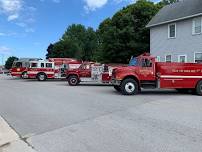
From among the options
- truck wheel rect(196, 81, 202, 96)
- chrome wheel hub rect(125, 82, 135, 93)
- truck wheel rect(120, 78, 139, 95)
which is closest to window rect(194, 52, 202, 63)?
truck wheel rect(196, 81, 202, 96)

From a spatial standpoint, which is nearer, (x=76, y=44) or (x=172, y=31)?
(x=172, y=31)

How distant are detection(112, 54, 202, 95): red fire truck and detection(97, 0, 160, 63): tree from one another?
24.3 m

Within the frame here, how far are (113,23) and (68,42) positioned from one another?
1983 inches

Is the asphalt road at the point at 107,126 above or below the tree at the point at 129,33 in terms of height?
below

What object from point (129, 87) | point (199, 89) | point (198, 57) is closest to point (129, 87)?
point (129, 87)

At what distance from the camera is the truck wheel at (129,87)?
763 inches

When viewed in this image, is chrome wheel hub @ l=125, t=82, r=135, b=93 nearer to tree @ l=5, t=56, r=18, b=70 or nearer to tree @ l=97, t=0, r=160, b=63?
tree @ l=97, t=0, r=160, b=63

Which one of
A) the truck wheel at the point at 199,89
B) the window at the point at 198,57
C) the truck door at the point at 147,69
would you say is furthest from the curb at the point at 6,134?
the window at the point at 198,57

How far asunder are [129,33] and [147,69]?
→ 2542 cm

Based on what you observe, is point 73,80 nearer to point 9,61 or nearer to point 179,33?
point 179,33

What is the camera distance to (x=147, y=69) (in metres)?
19.8

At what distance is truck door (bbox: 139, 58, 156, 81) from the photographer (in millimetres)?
19750

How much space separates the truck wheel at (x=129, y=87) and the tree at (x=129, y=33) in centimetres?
2474

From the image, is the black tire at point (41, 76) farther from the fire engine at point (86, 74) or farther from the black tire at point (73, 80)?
the black tire at point (73, 80)
